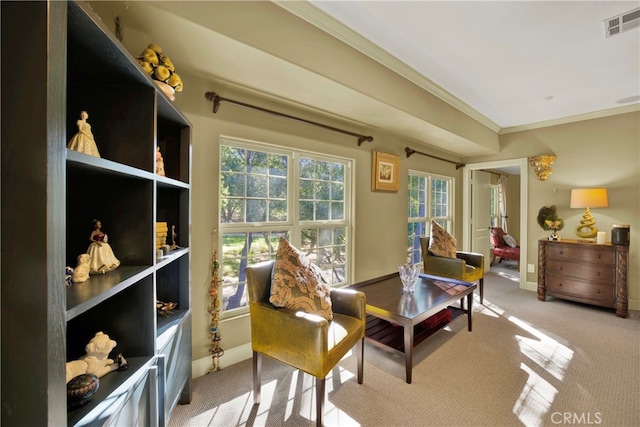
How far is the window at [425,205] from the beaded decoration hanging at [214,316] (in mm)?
2772

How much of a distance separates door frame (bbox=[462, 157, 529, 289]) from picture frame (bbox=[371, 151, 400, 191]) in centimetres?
207

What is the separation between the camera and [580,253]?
3432mm

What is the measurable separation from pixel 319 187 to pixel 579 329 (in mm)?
3164

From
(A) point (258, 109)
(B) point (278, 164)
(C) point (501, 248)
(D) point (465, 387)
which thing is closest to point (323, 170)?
(B) point (278, 164)

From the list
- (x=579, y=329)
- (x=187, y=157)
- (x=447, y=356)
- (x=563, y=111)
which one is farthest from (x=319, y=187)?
(x=563, y=111)

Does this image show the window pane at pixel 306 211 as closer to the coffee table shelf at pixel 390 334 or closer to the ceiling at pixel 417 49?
the ceiling at pixel 417 49

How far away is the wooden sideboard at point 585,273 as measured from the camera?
10.4ft

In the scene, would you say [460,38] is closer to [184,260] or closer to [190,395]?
[184,260]

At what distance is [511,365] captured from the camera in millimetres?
2182

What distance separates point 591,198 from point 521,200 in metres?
0.91

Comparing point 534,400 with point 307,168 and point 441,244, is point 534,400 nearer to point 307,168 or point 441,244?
point 441,244

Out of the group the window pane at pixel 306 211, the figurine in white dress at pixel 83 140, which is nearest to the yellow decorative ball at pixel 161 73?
the figurine in white dress at pixel 83 140

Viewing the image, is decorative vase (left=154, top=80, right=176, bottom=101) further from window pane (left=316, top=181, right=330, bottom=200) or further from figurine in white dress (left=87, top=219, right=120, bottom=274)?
window pane (left=316, top=181, right=330, bottom=200)

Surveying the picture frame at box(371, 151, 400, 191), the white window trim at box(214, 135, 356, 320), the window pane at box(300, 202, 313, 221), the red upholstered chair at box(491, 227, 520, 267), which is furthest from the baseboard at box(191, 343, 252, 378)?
the red upholstered chair at box(491, 227, 520, 267)
